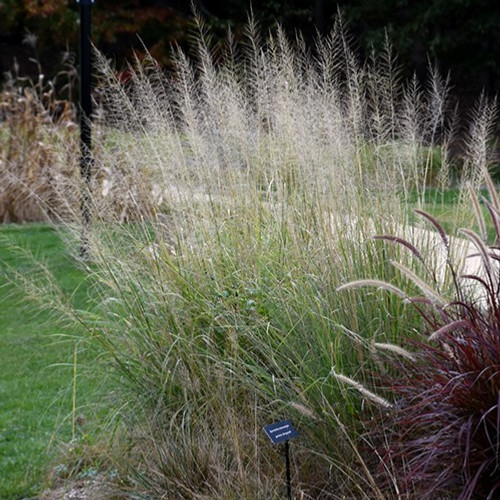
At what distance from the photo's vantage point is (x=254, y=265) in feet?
13.2

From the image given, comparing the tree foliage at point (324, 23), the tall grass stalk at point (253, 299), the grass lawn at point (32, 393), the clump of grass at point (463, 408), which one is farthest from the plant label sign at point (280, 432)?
the tree foliage at point (324, 23)

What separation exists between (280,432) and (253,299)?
93 centimetres

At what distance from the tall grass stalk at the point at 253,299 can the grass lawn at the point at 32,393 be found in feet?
1.55

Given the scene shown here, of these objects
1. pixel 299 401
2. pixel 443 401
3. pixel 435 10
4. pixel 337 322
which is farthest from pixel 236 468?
pixel 435 10

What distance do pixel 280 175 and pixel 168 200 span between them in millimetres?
568

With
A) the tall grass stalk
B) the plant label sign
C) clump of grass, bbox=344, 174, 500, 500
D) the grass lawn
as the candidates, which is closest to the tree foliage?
the grass lawn

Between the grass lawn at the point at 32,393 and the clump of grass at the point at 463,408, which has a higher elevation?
the clump of grass at the point at 463,408

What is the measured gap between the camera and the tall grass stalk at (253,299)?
3.53 meters

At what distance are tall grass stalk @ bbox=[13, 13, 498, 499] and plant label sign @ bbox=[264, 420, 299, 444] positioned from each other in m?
0.22

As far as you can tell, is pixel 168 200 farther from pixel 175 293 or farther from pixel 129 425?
pixel 129 425

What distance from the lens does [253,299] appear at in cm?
390

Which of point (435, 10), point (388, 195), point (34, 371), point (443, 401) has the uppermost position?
point (435, 10)

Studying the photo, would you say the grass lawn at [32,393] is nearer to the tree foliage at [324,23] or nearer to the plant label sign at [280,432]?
the plant label sign at [280,432]

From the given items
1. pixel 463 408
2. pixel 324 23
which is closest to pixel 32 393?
pixel 463 408
